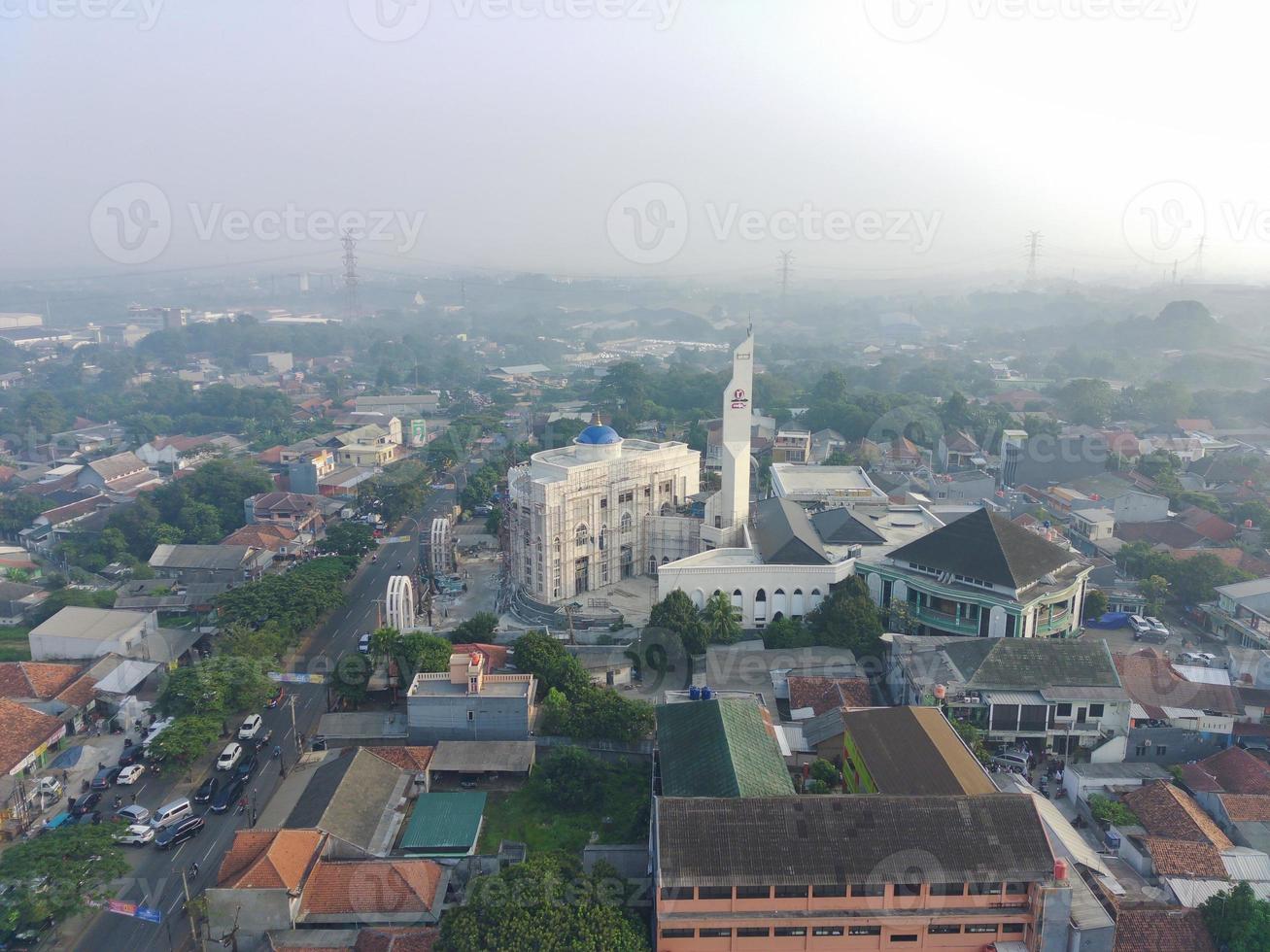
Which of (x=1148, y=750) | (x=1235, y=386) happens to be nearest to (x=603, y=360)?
(x=1235, y=386)

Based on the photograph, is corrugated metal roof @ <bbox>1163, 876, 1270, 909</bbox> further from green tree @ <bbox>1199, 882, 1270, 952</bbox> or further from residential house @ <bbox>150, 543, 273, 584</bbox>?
residential house @ <bbox>150, 543, 273, 584</bbox>

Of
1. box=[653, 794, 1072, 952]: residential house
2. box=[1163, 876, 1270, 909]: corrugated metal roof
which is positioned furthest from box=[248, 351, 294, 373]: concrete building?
box=[1163, 876, 1270, 909]: corrugated metal roof

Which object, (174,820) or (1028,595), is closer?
(174,820)

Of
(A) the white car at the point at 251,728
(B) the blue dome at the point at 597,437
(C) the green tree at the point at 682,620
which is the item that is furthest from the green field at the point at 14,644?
(C) the green tree at the point at 682,620

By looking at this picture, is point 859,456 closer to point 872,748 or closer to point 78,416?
point 872,748

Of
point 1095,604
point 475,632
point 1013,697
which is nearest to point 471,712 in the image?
point 475,632

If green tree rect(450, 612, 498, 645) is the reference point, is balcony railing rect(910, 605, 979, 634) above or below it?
above
